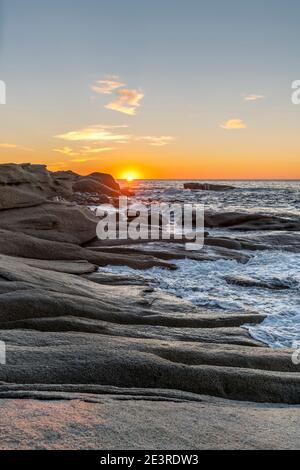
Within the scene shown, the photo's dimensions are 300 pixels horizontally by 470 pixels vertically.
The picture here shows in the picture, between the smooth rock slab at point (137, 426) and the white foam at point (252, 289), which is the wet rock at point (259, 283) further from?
the smooth rock slab at point (137, 426)

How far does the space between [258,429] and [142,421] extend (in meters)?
0.67

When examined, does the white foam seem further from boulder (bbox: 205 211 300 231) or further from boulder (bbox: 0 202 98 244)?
boulder (bbox: 205 211 300 231)

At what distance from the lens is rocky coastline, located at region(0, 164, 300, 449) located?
2.33m

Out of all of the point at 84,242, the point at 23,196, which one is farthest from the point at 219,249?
the point at 23,196

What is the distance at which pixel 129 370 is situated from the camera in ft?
11.6

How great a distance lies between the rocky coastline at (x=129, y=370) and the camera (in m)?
2.33

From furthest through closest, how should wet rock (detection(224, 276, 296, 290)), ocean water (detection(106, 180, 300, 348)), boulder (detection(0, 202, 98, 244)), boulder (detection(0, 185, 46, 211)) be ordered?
boulder (detection(0, 185, 46, 211))
boulder (detection(0, 202, 98, 244))
wet rock (detection(224, 276, 296, 290))
ocean water (detection(106, 180, 300, 348))

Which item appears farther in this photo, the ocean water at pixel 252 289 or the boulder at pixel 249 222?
the boulder at pixel 249 222

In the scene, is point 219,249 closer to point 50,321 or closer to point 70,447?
point 50,321

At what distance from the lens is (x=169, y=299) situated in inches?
266

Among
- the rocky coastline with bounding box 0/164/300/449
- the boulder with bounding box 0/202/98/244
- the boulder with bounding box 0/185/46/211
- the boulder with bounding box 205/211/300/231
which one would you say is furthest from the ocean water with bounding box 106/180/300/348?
the boulder with bounding box 205/211/300/231

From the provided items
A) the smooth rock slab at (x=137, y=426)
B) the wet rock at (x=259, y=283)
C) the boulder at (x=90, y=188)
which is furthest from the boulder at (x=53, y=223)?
the boulder at (x=90, y=188)

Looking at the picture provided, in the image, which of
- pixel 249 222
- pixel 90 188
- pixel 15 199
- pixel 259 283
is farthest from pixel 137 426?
pixel 90 188

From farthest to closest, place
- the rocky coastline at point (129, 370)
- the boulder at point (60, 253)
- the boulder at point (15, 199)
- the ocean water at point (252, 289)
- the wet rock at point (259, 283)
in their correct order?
the boulder at point (15, 199) < the boulder at point (60, 253) < the wet rock at point (259, 283) < the ocean water at point (252, 289) < the rocky coastline at point (129, 370)
